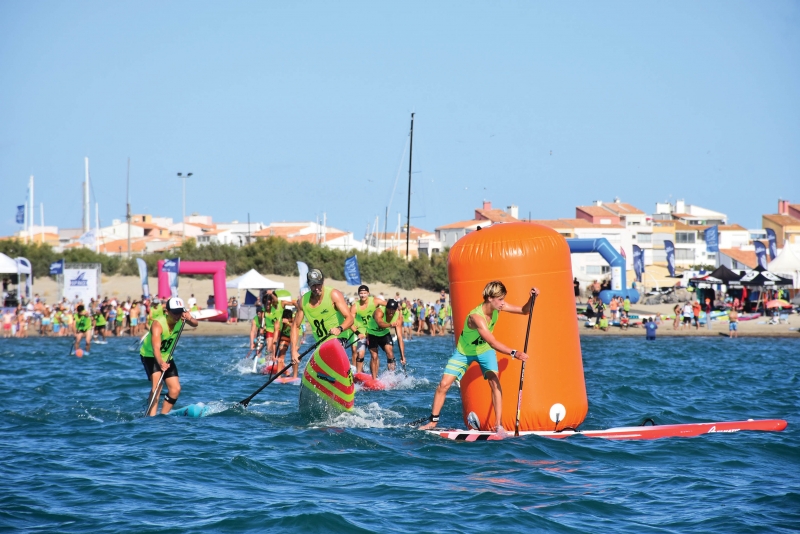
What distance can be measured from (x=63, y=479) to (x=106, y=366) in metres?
12.3

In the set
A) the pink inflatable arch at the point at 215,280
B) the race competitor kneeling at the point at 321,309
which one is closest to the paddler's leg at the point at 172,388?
the race competitor kneeling at the point at 321,309

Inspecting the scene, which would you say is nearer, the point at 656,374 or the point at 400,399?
the point at 400,399

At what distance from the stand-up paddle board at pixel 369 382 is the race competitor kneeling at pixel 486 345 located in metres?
4.75

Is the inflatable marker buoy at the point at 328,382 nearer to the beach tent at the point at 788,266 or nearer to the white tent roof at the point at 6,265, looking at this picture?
the white tent roof at the point at 6,265

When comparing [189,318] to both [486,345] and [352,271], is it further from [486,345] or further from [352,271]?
[352,271]

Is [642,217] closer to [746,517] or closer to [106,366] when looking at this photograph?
[106,366]

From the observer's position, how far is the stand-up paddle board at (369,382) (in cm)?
1392

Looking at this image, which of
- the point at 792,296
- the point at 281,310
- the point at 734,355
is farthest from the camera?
the point at 792,296

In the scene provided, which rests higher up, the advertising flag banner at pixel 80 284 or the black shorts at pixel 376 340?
the advertising flag banner at pixel 80 284

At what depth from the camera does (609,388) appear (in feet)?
46.1

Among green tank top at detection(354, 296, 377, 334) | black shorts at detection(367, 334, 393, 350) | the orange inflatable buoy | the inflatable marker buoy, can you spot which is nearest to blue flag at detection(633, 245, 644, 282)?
black shorts at detection(367, 334, 393, 350)

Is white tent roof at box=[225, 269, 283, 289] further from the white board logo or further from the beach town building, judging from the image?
the beach town building

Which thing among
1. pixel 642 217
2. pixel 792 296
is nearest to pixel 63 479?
pixel 792 296

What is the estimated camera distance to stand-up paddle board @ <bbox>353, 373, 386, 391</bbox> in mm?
13922
